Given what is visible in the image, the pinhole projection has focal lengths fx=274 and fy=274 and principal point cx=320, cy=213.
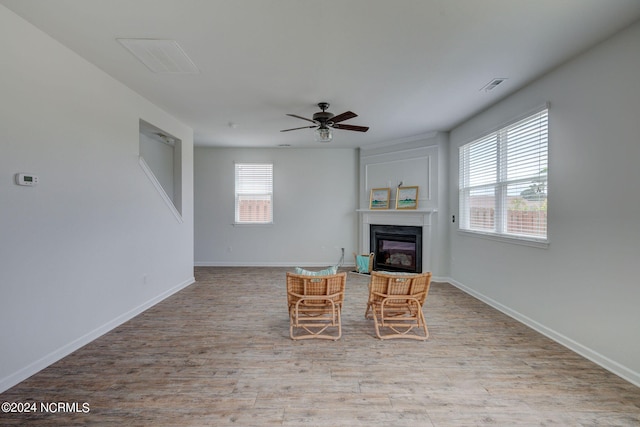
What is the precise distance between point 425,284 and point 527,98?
8.21 feet

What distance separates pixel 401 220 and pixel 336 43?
3.95 metres

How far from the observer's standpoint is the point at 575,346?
2.62 m

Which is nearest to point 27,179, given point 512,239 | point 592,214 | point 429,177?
point 592,214

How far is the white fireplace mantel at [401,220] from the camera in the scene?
5.33 metres

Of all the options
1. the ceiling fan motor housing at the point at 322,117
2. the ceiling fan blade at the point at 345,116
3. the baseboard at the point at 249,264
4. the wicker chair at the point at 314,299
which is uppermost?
the ceiling fan motor housing at the point at 322,117

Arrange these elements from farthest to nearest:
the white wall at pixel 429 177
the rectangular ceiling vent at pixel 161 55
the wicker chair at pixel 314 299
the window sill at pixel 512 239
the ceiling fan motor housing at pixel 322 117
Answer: the white wall at pixel 429 177, the ceiling fan motor housing at pixel 322 117, the window sill at pixel 512 239, the wicker chair at pixel 314 299, the rectangular ceiling vent at pixel 161 55

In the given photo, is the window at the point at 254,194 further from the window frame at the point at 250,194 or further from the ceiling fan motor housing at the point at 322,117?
the ceiling fan motor housing at the point at 322,117

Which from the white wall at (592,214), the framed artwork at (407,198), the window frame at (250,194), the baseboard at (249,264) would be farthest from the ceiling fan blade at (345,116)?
the baseboard at (249,264)

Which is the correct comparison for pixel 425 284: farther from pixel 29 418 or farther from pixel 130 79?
pixel 130 79

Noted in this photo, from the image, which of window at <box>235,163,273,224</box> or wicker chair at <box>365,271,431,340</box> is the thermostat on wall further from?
window at <box>235,163,273,224</box>

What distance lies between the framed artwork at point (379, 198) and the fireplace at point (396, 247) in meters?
0.44

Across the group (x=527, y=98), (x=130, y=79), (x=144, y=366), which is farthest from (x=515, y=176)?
(x=130, y=79)

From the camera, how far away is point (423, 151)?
538 cm

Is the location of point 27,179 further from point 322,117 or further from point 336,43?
point 322,117
